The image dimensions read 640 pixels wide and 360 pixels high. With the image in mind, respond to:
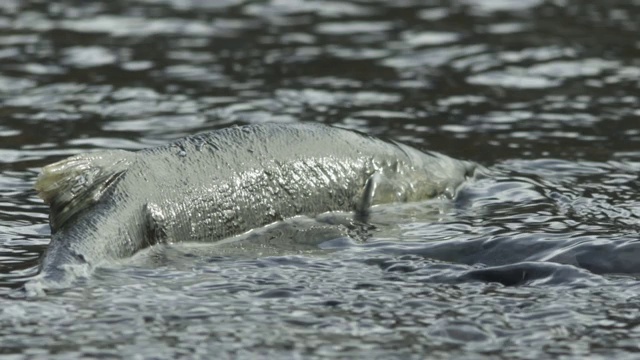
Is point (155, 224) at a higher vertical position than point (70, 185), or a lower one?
lower

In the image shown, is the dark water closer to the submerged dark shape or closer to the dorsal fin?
the submerged dark shape

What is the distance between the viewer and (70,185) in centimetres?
553

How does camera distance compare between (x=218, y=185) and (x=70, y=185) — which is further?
(x=218, y=185)

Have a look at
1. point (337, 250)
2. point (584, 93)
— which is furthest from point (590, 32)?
point (337, 250)

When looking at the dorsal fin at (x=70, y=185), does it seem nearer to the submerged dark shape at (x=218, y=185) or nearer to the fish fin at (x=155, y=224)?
the submerged dark shape at (x=218, y=185)

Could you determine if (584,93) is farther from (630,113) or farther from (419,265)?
(419,265)

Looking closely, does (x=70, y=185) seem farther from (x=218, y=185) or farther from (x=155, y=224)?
(x=218, y=185)

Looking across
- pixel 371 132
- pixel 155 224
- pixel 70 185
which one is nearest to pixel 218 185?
pixel 155 224

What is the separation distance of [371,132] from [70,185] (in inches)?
126

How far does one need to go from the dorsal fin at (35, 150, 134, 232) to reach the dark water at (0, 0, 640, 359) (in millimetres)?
264

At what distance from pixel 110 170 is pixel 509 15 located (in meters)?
6.54

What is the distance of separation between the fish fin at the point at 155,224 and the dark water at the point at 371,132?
0.09 metres

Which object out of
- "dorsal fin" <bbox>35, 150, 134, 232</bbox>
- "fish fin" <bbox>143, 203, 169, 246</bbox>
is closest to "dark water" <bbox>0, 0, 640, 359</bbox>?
"fish fin" <bbox>143, 203, 169, 246</bbox>

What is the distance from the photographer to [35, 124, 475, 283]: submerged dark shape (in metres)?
5.48
